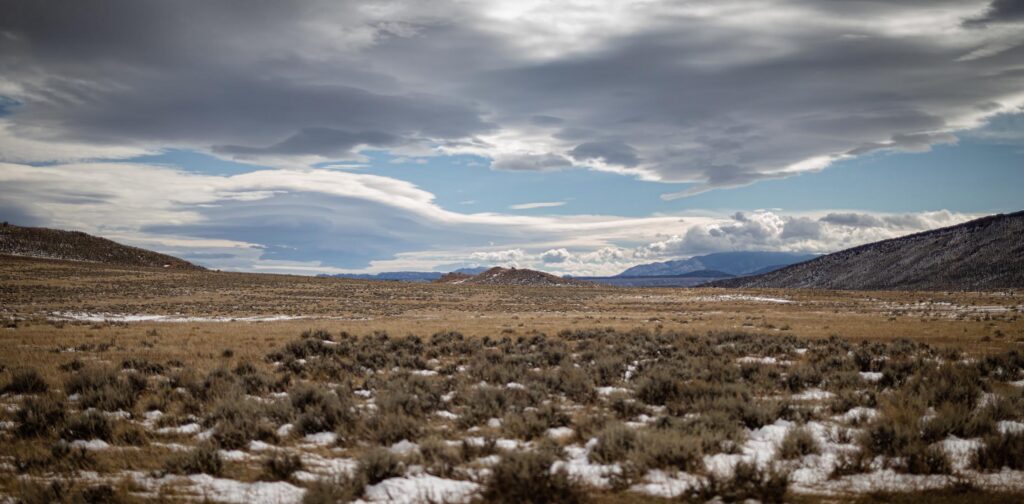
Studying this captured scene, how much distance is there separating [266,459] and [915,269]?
179104 mm

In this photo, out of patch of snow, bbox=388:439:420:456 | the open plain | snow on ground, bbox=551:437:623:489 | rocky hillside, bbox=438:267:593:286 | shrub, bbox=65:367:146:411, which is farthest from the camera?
rocky hillside, bbox=438:267:593:286

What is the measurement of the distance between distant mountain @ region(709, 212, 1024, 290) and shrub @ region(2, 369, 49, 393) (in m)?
142

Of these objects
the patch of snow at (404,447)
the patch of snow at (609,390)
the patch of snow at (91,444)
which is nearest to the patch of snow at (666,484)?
the patch of snow at (404,447)

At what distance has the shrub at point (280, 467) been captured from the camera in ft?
21.6

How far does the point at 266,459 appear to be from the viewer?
679 cm

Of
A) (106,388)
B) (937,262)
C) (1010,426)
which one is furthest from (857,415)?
(937,262)

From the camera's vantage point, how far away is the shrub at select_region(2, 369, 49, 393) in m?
11.3

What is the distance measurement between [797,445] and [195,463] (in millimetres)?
7945

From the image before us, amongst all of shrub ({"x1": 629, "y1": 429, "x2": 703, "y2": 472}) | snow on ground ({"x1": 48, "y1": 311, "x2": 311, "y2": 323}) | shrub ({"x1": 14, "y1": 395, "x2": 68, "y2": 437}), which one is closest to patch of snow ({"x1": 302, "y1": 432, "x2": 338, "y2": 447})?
shrub ({"x1": 14, "y1": 395, "x2": 68, "y2": 437})

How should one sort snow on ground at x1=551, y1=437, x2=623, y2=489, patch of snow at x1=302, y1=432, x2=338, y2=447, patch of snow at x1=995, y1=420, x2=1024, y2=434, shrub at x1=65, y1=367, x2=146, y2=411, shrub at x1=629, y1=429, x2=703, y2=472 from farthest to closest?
shrub at x1=65, y1=367, x2=146, y2=411, patch of snow at x1=302, y1=432, x2=338, y2=447, patch of snow at x1=995, y1=420, x2=1024, y2=434, shrub at x1=629, y1=429, x2=703, y2=472, snow on ground at x1=551, y1=437, x2=623, y2=489

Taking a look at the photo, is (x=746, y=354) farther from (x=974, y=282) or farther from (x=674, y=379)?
(x=974, y=282)

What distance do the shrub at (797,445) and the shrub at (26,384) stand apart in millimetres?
14377

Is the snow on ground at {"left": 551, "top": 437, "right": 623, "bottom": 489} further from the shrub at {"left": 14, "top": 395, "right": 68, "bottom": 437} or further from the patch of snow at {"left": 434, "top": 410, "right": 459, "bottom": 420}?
the shrub at {"left": 14, "top": 395, "right": 68, "bottom": 437}

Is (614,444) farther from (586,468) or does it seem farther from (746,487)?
(746,487)
